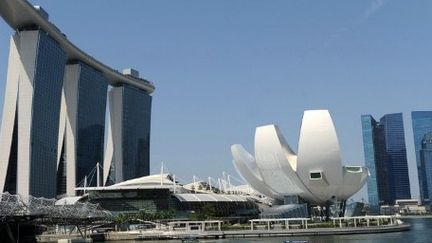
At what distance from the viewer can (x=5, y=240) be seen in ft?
203

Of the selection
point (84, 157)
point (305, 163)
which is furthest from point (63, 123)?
point (305, 163)

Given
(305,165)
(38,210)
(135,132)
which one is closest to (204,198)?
(305,165)

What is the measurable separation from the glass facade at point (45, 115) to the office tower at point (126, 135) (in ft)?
127

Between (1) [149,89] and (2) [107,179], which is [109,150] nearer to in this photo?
(2) [107,179]

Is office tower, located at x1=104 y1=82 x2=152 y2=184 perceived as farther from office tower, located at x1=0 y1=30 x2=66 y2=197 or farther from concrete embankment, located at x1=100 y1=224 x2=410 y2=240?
concrete embankment, located at x1=100 y1=224 x2=410 y2=240

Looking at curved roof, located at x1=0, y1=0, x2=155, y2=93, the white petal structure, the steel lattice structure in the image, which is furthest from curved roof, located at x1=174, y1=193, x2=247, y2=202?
curved roof, located at x1=0, y1=0, x2=155, y2=93

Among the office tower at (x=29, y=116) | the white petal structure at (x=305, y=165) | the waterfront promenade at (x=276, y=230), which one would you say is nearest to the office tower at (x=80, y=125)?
the office tower at (x=29, y=116)

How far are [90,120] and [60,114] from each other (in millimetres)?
8762

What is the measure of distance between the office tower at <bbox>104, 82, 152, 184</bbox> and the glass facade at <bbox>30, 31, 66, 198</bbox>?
38625mm

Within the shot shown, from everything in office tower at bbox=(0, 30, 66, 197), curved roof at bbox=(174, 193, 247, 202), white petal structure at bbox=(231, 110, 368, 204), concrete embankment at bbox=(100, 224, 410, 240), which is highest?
office tower at bbox=(0, 30, 66, 197)

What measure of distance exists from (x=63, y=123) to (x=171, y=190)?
3746 centimetres

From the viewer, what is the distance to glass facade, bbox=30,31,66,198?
104m

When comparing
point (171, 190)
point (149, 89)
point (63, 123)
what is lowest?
point (171, 190)

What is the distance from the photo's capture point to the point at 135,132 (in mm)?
160750
